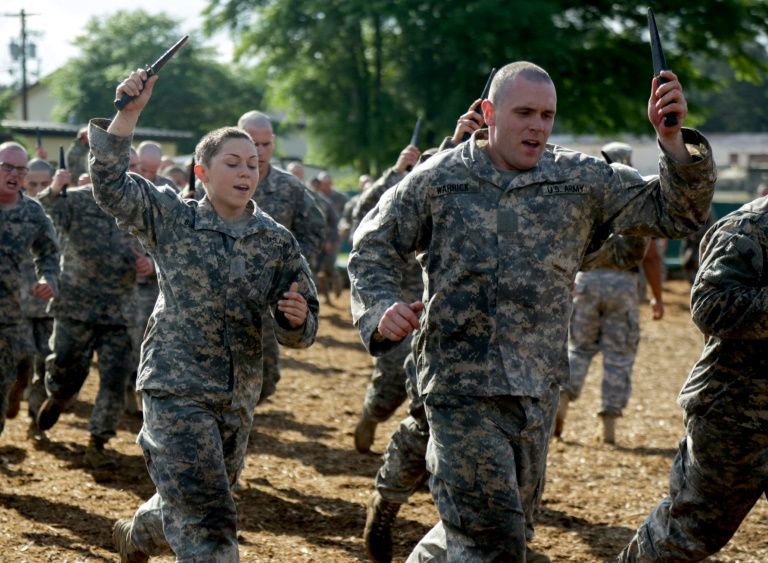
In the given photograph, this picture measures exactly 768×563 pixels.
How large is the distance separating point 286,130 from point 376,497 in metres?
44.8

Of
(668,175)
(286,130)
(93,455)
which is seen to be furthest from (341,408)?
(286,130)

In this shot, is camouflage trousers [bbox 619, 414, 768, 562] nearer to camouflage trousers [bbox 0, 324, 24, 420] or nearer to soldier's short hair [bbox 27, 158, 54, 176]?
camouflage trousers [bbox 0, 324, 24, 420]

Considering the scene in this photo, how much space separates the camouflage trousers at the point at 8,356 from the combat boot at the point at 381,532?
2819 millimetres

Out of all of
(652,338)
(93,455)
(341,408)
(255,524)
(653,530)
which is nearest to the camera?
(653,530)

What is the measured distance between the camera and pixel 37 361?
1114cm

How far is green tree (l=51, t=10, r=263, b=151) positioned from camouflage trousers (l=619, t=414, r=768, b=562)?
2704 inches

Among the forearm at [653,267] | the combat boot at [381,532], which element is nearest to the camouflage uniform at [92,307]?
the combat boot at [381,532]

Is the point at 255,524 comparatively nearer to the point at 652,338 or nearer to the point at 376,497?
the point at 376,497

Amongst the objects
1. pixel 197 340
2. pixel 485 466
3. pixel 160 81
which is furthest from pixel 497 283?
pixel 160 81

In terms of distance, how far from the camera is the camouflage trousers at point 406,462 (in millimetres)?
6699

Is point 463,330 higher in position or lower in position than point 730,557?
higher

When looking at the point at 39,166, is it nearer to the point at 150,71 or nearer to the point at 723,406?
the point at 150,71

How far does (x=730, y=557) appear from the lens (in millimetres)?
7188

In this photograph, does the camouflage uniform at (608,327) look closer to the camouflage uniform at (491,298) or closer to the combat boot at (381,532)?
the combat boot at (381,532)
